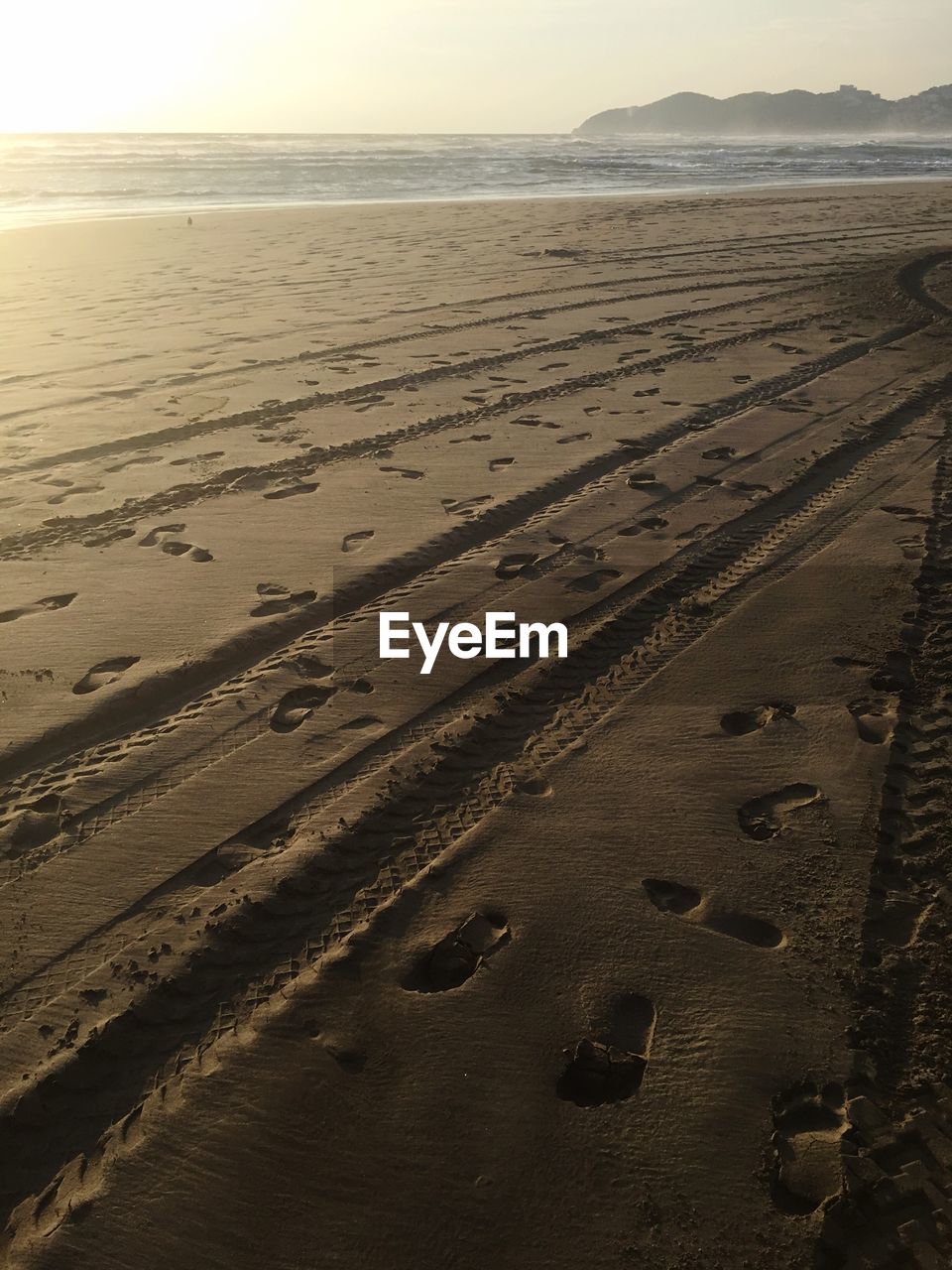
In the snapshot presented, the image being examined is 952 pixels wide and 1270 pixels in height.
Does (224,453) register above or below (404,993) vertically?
above

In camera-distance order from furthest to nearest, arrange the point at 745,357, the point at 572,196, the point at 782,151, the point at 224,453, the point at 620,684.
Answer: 1. the point at 782,151
2. the point at 572,196
3. the point at 745,357
4. the point at 224,453
5. the point at 620,684

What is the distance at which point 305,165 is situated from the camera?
115 feet

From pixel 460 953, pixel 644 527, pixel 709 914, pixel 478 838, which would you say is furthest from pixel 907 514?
pixel 460 953

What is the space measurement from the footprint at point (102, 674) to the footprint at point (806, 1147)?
2.70m

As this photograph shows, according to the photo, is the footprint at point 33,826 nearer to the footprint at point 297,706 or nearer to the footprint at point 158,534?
the footprint at point 297,706

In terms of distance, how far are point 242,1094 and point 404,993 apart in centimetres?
44

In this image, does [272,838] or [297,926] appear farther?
[272,838]

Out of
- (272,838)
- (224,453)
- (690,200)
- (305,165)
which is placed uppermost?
(305,165)

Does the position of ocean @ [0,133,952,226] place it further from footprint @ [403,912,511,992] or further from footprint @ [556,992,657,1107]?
footprint @ [556,992,657,1107]

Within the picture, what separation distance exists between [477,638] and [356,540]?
1.13 m

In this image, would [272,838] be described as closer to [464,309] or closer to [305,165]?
[464,309]

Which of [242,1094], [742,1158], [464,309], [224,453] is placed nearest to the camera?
[742,1158]

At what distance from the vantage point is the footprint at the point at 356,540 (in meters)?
4.61

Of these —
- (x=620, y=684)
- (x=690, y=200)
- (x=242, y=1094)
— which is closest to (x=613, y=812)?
(x=620, y=684)
